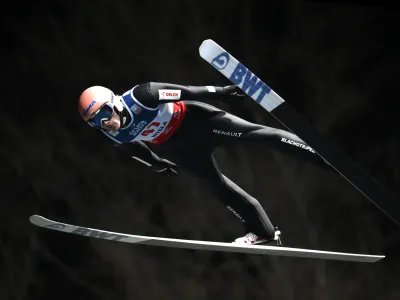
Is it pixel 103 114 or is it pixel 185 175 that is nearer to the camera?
pixel 103 114

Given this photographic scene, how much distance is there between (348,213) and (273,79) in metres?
1.12

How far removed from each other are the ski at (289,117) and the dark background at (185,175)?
4.59 ft

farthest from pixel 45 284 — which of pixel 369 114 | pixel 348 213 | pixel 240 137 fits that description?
pixel 369 114

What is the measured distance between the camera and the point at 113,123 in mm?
3121

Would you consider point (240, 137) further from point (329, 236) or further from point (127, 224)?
point (329, 236)

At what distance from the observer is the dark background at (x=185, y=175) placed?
3982 mm

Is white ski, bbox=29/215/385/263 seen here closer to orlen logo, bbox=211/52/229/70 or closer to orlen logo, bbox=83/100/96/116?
orlen logo, bbox=83/100/96/116

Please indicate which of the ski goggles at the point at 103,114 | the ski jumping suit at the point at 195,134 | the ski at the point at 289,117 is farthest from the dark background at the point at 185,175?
the ski at the point at 289,117

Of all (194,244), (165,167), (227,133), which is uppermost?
(227,133)

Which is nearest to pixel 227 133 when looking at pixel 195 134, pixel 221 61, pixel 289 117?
pixel 195 134

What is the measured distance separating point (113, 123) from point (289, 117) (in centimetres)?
87

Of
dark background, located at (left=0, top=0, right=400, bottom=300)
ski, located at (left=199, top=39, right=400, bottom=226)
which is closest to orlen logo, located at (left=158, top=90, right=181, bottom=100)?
ski, located at (left=199, top=39, right=400, bottom=226)

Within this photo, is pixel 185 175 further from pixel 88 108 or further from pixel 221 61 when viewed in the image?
pixel 221 61

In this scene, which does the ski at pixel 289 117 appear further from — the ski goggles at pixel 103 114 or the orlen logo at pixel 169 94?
the ski goggles at pixel 103 114
